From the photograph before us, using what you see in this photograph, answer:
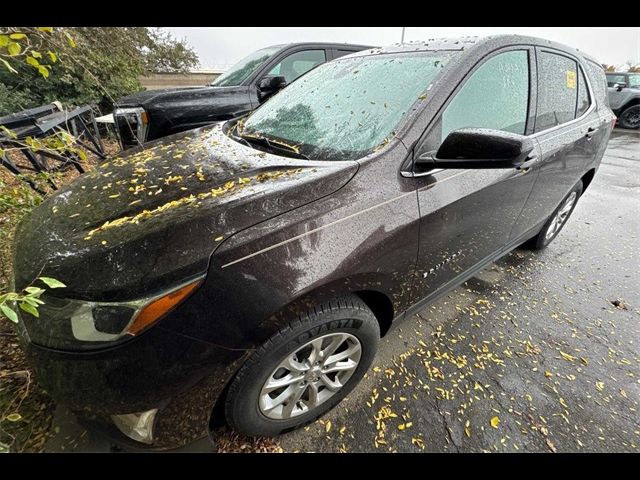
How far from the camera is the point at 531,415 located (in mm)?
1655

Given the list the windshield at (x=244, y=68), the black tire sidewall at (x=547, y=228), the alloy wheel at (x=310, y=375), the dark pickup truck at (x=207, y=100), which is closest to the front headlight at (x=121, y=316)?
the alloy wheel at (x=310, y=375)

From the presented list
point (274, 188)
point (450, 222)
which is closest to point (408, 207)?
point (450, 222)

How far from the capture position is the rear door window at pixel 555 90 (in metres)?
1.99

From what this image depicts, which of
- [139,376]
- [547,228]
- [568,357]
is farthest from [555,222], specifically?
[139,376]

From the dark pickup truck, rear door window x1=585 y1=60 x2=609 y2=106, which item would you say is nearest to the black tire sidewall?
rear door window x1=585 y1=60 x2=609 y2=106

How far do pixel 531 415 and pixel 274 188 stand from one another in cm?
177

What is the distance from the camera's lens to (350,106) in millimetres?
1679

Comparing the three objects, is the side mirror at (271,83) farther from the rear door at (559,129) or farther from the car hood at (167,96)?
the rear door at (559,129)

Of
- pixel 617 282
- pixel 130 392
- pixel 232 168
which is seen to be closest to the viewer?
pixel 130 392

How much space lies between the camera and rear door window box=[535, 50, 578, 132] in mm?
1989

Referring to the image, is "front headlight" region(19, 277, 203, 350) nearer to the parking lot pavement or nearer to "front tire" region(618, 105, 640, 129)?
the parking lot pavement
